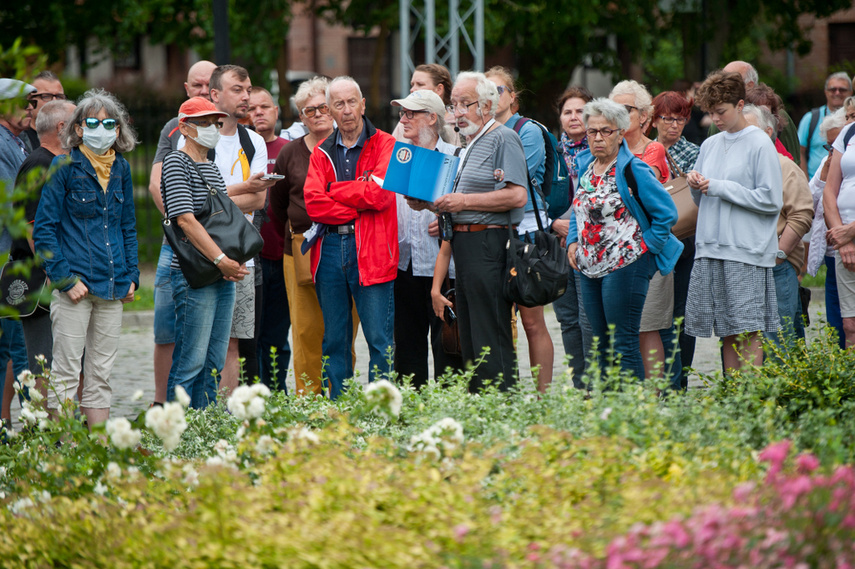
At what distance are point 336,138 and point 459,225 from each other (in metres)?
1.05

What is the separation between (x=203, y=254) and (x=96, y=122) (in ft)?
3.00

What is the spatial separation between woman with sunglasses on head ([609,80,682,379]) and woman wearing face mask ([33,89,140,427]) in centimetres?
308

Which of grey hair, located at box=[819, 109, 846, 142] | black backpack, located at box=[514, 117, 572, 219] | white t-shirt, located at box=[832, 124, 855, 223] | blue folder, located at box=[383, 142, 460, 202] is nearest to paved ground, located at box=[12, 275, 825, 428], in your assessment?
black backpack, located at box=[514, 117, 572, 219]

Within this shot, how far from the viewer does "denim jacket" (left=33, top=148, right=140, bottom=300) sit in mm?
5301

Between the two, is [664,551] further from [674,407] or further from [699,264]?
[699,264]

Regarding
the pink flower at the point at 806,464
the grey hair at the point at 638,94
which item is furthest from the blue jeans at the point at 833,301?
the pink flower at the point at 806,464

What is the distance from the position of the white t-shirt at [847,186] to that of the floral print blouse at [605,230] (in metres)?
1.61

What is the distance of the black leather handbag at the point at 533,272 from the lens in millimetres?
5391

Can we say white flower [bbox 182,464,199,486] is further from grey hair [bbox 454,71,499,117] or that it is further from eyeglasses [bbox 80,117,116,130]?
grey hair [bbox 454,71,499,117]

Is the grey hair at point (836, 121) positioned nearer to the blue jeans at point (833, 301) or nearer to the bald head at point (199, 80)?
the blue jeans at point (833, 301)

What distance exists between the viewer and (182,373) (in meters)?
5.56

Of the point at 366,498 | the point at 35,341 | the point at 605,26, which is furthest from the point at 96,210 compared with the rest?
the point at 605,26

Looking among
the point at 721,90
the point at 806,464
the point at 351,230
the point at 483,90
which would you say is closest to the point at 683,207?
the point at 721,90

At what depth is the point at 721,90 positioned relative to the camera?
5.64m
